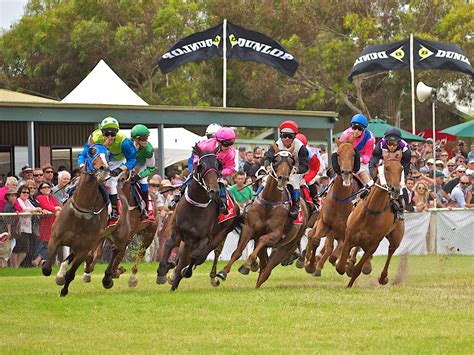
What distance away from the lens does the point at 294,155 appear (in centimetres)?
1862

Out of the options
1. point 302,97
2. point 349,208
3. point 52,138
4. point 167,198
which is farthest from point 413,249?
point 302,97

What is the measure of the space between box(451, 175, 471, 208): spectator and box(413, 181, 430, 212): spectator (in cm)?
76

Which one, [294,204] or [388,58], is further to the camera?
[388,58]

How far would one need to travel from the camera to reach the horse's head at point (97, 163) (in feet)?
53.9

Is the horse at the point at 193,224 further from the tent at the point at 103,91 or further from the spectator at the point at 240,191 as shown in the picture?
the tent at the point at 103,91

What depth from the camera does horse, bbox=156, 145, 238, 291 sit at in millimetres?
17609

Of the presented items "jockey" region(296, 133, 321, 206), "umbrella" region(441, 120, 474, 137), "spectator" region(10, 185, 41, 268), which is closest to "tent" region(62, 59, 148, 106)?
"umbrella" region(441, 120, 474, 137)

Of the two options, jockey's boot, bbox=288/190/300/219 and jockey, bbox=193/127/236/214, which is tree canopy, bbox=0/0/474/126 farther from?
jockey, bbox=193/127/236/214

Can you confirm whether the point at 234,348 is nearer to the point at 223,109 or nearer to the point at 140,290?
the point at 140,290

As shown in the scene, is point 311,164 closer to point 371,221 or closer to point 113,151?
point 371,221

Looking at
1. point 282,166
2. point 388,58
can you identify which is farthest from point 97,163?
point 388,58

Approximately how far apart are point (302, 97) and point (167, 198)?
35286 millimetres

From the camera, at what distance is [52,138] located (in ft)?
124

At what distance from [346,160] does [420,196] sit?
1039cm
